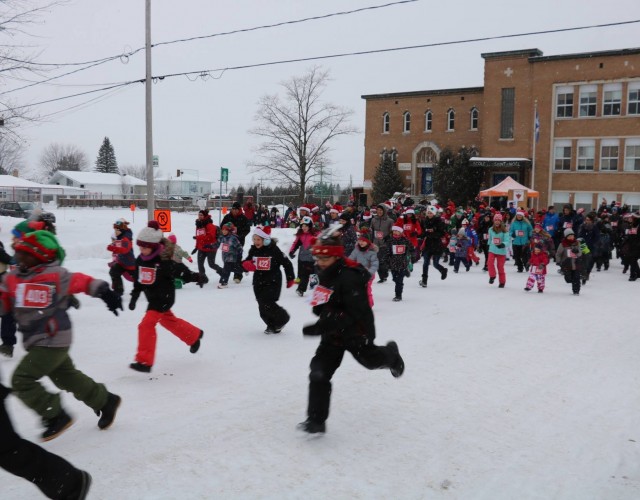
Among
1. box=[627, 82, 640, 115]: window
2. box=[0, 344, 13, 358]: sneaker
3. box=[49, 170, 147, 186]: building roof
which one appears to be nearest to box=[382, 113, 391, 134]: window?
box=[627, 82, 640, 115]: window

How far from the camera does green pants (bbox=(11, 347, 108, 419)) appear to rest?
4.58 m

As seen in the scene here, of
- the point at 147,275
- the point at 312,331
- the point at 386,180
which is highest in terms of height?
the point at 386,180

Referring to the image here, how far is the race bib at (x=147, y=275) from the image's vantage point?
6.90 metres

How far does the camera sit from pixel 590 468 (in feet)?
15.1

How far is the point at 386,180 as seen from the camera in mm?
46750

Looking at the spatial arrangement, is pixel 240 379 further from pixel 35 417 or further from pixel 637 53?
pixel 637 53

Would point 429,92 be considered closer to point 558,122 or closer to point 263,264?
point 558,122

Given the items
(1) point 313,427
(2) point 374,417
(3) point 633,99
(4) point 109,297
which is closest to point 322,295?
(1) point 313,427

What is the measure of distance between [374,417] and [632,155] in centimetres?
3862

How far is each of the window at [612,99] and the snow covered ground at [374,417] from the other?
33.0 m

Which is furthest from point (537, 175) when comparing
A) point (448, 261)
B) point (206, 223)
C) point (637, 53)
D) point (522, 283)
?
point (206, 223)

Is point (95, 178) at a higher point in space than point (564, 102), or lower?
lower

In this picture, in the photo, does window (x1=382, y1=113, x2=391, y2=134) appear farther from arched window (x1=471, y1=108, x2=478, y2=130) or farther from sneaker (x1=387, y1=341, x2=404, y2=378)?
sneaker (x1=387, y1=341, x2=404, y2=378)

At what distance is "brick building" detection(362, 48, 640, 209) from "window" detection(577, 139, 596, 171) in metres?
0.06
